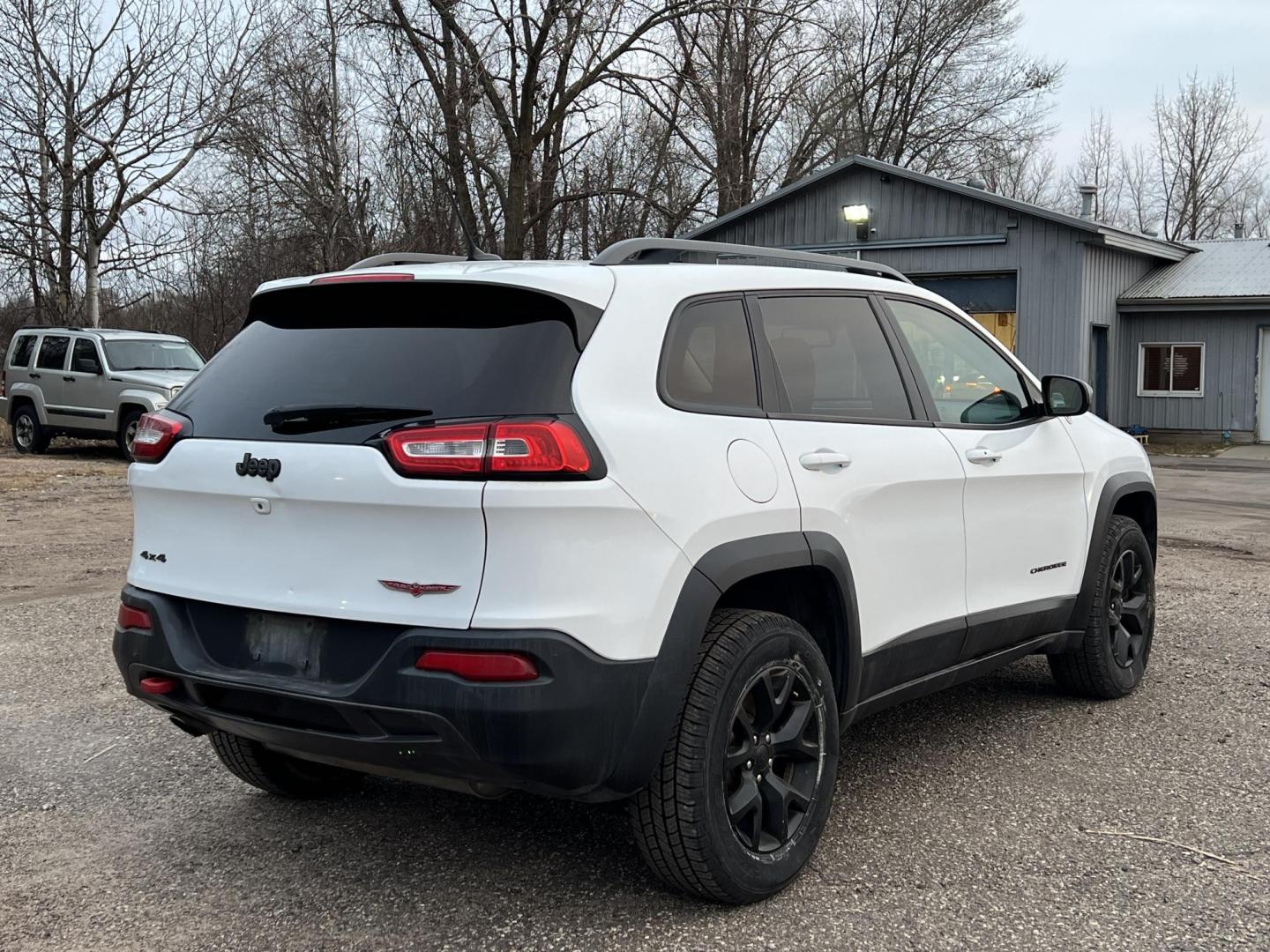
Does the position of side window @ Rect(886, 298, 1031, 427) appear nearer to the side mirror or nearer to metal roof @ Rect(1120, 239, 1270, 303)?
the side mirror

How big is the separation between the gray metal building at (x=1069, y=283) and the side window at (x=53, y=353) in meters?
12.2

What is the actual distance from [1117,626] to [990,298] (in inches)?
728

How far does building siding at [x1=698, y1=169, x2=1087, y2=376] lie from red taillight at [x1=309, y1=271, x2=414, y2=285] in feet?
64.7

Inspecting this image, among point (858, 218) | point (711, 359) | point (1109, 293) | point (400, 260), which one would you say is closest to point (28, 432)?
point (858, 218)

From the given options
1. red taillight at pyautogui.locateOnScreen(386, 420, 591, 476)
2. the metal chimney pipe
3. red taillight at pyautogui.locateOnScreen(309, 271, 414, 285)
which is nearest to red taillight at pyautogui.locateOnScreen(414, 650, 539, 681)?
red taillight at pyautogui.locateOnScreen(386, 420, 591, 476)

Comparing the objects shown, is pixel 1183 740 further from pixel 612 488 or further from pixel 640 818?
pixel 612 488

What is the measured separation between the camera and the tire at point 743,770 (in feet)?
10.3

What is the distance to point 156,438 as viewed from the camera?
3445mm

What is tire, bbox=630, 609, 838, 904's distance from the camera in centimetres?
312

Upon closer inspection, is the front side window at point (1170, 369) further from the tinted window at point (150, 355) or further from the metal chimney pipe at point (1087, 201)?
the tinted window at point (150, 355)

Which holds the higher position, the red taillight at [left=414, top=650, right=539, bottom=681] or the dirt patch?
the red taillight at [left=414, top=650, right=539, bottom=681]

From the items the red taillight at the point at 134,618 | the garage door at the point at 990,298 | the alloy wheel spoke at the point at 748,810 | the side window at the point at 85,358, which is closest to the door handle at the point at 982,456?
the alloy wheel spoke at the point at 748,810

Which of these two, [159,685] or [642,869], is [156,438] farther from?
[642,869]

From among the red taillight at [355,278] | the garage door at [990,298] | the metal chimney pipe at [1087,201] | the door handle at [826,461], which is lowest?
the door handle at [826,461]
